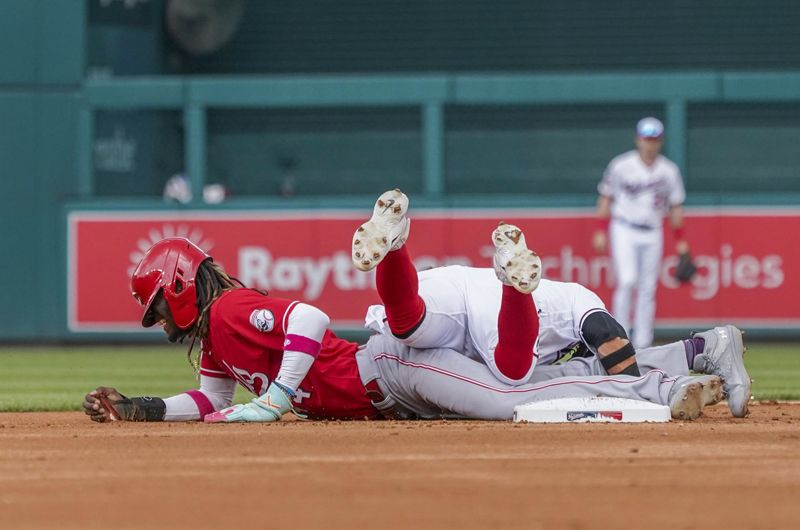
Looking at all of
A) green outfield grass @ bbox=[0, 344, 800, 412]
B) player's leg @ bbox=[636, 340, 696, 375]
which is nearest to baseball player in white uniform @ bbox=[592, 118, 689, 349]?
green outfield grass @ bbox=[0, 344, 800, 412]

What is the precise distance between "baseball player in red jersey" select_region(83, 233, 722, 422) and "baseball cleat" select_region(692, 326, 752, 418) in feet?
0.46

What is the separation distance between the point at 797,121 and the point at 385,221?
944 centimetres

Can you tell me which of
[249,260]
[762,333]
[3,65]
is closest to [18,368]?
[249,260]

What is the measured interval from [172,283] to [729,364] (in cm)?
232

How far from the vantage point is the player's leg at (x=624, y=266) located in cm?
978

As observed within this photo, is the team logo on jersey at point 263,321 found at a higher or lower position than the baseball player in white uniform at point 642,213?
lower

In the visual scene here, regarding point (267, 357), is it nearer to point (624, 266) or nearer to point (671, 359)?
point (671, 359)

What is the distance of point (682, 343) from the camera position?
5.19 metres

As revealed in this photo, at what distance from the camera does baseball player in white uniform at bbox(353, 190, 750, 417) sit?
451 centimetres

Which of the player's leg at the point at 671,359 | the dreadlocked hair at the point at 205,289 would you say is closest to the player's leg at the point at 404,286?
the dreadlocked hair at the point at 205,289

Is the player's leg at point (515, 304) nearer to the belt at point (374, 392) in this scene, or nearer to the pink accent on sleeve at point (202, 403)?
the belt at point (374, 392)

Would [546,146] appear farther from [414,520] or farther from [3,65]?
[414,520]

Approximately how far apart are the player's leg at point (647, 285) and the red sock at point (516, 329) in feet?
17.4

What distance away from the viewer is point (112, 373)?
8953mm
